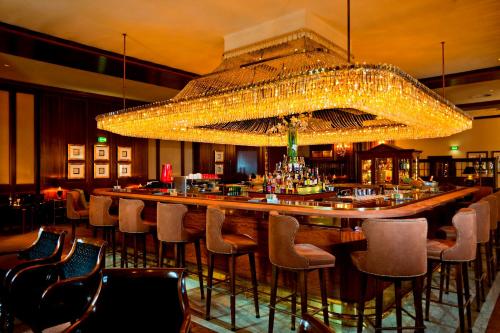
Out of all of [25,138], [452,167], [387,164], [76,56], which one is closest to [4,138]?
[25,138]

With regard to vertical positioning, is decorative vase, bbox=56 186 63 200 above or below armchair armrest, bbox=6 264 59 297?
above

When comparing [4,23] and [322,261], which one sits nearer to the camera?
[322,261]

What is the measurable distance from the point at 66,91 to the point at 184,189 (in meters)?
5.12

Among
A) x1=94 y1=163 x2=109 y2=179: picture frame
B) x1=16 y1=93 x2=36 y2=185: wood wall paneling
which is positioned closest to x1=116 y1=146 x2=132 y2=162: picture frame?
x1=94 y1=163 x2=109 y2=179: picture frame

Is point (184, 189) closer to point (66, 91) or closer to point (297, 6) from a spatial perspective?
point (297, 6)

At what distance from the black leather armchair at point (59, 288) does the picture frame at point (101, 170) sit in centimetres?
709

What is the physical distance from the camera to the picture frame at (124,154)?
9.80 meters

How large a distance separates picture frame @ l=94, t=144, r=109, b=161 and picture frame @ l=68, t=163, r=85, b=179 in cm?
43

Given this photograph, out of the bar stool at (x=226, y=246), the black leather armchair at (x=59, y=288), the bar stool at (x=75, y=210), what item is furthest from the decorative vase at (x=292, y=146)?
the black leather armchair at (x=59, y=288)

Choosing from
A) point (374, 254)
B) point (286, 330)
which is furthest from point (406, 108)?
point (286, 330)

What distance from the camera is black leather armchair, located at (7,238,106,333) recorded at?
7.04ft

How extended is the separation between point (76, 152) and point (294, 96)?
22.9 feet

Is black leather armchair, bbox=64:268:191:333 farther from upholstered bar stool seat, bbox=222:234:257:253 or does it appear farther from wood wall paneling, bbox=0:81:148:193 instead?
wood wall paneling, bbox=0:81:148:193

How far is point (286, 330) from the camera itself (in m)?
3.08
